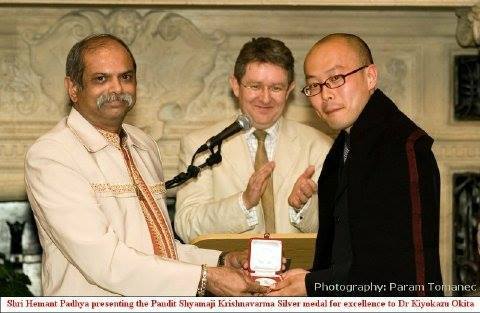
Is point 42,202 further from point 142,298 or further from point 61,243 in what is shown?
point 142,298

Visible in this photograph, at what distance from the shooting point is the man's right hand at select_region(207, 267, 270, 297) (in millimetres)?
4656

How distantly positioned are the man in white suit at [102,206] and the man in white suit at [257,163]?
66 centimetres

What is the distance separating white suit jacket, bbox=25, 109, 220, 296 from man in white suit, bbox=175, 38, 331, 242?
89 cm

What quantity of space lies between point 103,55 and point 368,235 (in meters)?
1.28

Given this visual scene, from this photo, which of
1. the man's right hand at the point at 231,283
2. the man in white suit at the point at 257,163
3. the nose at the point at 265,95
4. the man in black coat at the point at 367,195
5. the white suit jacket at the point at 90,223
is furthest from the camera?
the nose at the point at 265,95

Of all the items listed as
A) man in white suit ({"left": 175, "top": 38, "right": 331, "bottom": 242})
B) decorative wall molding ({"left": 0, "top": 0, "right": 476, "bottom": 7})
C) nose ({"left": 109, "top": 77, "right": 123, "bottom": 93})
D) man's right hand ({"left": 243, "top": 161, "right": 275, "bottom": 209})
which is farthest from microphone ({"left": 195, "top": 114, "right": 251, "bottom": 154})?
decorative wall molding ({"left": 0, "top": 0, "right": 476, "bottom": 7})

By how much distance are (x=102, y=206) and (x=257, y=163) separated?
4.58ft

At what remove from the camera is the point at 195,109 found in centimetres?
755

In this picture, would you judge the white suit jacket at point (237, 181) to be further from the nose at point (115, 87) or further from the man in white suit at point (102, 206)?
the nose at point (115, 87)

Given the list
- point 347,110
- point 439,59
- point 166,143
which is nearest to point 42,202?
point 347,110

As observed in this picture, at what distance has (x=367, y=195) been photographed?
4426 millimetres

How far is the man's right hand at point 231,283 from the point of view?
4.66 metres

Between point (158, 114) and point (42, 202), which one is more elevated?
point (158, 114)

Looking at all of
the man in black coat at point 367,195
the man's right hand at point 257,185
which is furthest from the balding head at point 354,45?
the man's right hand at point 257,185
